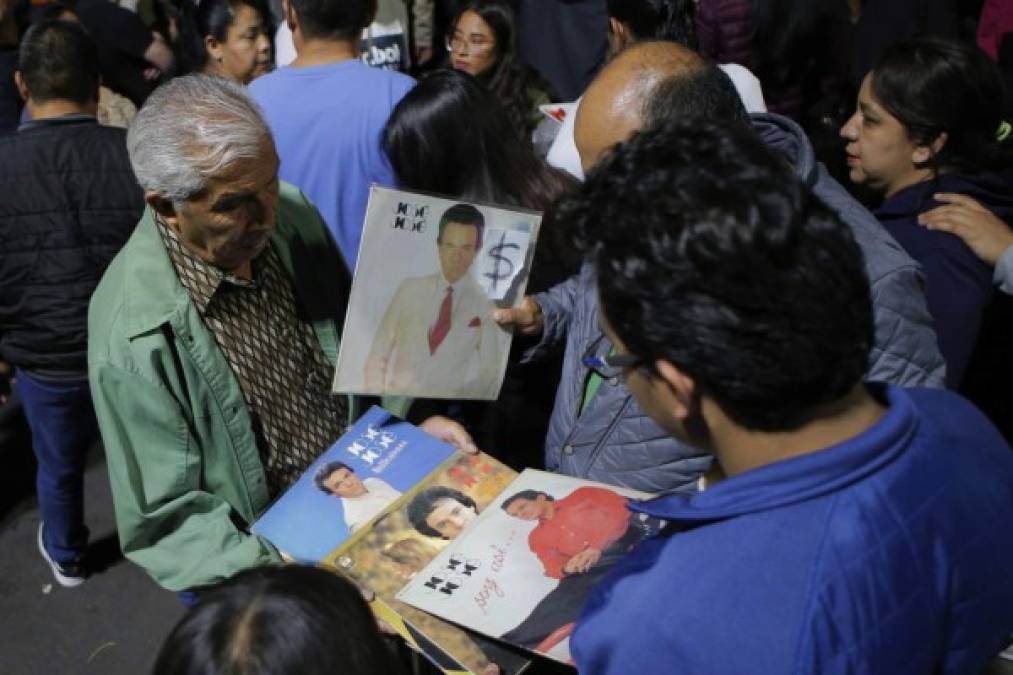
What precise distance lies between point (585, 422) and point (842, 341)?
35.4 inches

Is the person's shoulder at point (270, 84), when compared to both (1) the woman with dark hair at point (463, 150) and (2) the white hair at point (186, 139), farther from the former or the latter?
(2) the white hair at point (186, 139)

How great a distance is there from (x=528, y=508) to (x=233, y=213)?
814 mm

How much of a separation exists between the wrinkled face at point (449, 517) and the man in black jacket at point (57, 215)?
163 centimetres

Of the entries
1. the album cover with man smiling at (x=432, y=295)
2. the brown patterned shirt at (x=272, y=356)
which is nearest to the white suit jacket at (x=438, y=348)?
the album cover with man smiling at (x=432, y=295)

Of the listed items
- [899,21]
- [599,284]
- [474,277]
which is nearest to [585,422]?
[474,277]

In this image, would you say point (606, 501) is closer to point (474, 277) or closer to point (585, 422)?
point (585, 422)

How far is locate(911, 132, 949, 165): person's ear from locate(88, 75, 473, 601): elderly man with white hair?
1.69 meters

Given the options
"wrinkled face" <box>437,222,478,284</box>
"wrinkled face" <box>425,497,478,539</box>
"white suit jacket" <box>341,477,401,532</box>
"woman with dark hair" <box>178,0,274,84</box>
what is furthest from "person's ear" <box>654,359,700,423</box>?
"woman with dark hair" <box>178,0,274,84</box>

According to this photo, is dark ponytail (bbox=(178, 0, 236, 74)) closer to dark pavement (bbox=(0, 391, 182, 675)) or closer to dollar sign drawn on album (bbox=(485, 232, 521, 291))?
dark pavement (bbox=(0, 391, 182, 675))

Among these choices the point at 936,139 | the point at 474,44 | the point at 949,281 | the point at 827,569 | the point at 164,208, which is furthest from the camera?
the point at 474,44

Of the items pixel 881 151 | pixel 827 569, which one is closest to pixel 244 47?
pixel 881 151

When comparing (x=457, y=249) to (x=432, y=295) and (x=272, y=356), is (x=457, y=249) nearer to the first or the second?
(x=432, y=295)

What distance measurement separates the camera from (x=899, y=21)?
13.3 ft

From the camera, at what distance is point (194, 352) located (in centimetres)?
168
